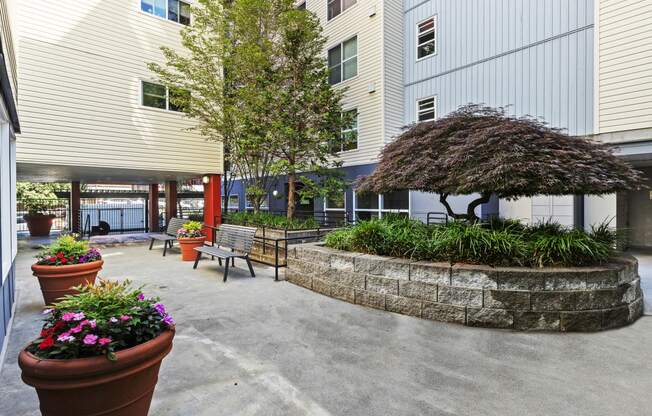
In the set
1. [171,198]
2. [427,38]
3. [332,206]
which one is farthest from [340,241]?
[171,198]

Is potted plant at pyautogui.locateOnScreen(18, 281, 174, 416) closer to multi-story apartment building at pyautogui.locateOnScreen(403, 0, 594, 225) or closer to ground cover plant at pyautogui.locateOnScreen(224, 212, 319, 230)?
ground cover plant at pyautogui.locateOnScreen(224, 212, 319, 230)

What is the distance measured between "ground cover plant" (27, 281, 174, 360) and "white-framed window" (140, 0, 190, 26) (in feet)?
36.8

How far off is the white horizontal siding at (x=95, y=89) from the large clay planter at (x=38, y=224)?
28.4 ft

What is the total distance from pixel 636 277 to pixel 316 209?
36.3 feet

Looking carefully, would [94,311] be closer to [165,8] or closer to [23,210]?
[165,8]

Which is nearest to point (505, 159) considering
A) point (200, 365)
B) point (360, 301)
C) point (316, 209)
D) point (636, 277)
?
point (636, 277)

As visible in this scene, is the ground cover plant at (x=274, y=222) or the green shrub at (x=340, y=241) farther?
the ground cover plant at (x=274, y=222)

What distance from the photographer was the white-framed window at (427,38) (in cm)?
1184

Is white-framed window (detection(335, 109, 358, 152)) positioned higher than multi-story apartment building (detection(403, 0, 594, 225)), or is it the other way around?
multi-story apartment building (detection(403, 0, 594, 225))

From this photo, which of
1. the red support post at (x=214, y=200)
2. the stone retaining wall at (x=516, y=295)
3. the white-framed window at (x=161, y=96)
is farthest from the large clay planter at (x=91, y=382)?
the red support post at (x=214, y=200)

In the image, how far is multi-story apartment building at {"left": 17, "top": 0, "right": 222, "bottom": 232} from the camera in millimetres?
8453

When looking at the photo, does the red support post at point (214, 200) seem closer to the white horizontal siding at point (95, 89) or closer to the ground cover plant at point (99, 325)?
the white horizontal siding at point (95, 89)

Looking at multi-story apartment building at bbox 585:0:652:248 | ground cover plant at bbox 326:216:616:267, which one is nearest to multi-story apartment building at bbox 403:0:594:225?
multi-story apartment building at bbox 585:0:652:248

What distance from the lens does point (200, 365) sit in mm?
3268
